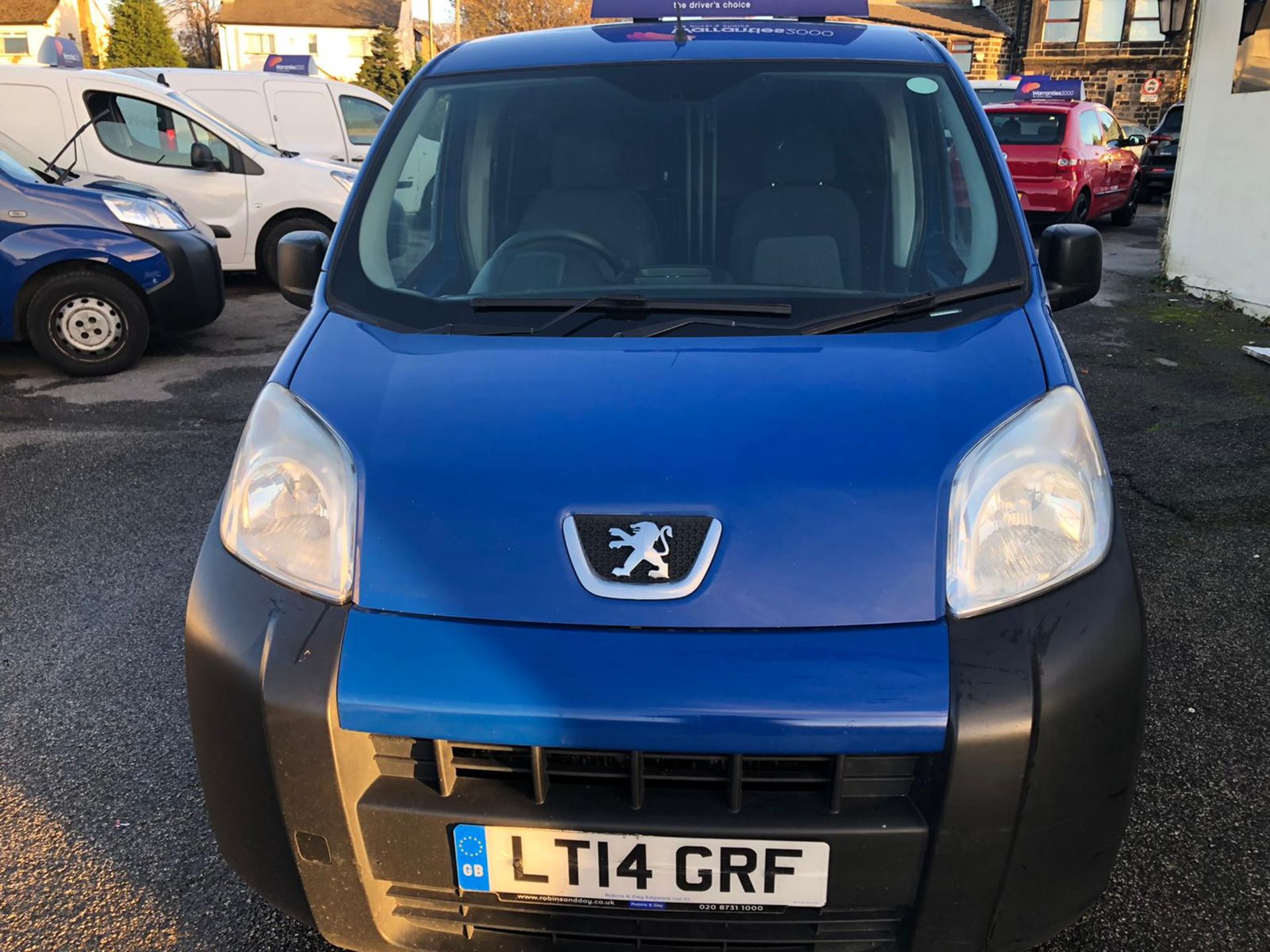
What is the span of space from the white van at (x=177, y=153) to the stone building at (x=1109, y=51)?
32251 mm

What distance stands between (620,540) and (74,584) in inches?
113

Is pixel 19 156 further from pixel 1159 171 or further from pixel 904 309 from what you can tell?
pixel 1159 171

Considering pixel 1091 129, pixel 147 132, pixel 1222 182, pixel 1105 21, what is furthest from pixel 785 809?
pixel 1105 21

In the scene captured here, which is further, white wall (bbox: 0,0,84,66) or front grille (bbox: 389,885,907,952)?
white wall (bbox: 0,0,84,66)

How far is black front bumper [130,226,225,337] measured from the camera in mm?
6738

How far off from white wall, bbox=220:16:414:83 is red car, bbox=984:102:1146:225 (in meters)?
53.4

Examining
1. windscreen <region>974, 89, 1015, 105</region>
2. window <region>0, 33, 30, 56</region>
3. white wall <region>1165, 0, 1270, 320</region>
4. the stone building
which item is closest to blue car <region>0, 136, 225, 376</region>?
white wall <region>1165, 0, 1270, 320</region>

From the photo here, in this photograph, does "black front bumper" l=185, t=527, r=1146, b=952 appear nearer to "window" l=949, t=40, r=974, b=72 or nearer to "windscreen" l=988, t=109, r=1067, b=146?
"windscreen" l=988, t=109, r=1067, b=146

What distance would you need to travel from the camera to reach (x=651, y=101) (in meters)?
2.74

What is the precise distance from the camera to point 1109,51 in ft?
114

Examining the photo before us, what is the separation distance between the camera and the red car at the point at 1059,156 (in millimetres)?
13094

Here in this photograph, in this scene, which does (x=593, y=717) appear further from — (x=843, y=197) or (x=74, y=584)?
(x=74, y=584)

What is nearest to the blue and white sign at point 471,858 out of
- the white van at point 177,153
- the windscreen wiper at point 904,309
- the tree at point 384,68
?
the windscreen wiper at point 904,309

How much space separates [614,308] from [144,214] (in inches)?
218
